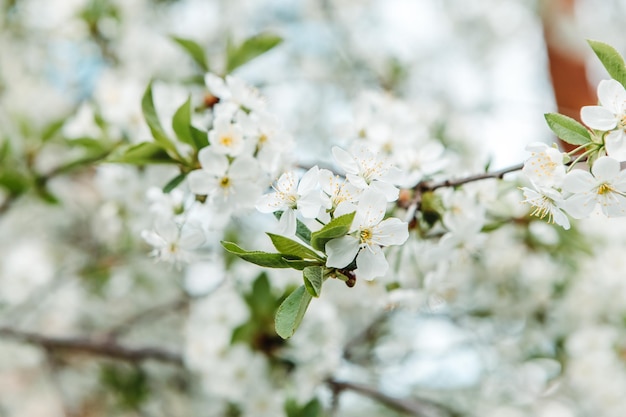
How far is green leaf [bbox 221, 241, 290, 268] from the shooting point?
29.6 inches

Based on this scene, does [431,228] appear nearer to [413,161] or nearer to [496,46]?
[413,161]

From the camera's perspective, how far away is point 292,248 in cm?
76

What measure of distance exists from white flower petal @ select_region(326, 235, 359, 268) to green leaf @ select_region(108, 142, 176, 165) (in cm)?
41

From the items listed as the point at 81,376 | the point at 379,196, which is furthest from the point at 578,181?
the point at 81,376

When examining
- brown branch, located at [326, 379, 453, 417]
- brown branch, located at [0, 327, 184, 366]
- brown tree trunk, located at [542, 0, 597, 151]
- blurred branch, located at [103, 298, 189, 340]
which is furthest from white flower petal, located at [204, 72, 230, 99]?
brown tree trunk, located at [542, 0, 597, 151]

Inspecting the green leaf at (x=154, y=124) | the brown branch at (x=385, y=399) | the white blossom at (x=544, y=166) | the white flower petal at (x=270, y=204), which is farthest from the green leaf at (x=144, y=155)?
the brown branch at (x=385, y=399)

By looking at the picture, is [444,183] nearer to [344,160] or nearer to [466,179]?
[466,179]

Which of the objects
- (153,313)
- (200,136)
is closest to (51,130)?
(200,136)

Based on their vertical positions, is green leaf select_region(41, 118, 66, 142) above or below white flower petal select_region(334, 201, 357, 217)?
below

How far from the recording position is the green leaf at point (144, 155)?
103cm

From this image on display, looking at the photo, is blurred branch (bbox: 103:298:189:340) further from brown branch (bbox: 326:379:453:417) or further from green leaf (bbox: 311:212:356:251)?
green leaf (bbox: 311:212:356:251)

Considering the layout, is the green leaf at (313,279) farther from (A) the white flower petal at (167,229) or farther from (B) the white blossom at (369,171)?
(A) the white flower petal at (167,229)

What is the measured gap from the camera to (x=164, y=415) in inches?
97.7

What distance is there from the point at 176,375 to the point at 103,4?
1.38m
